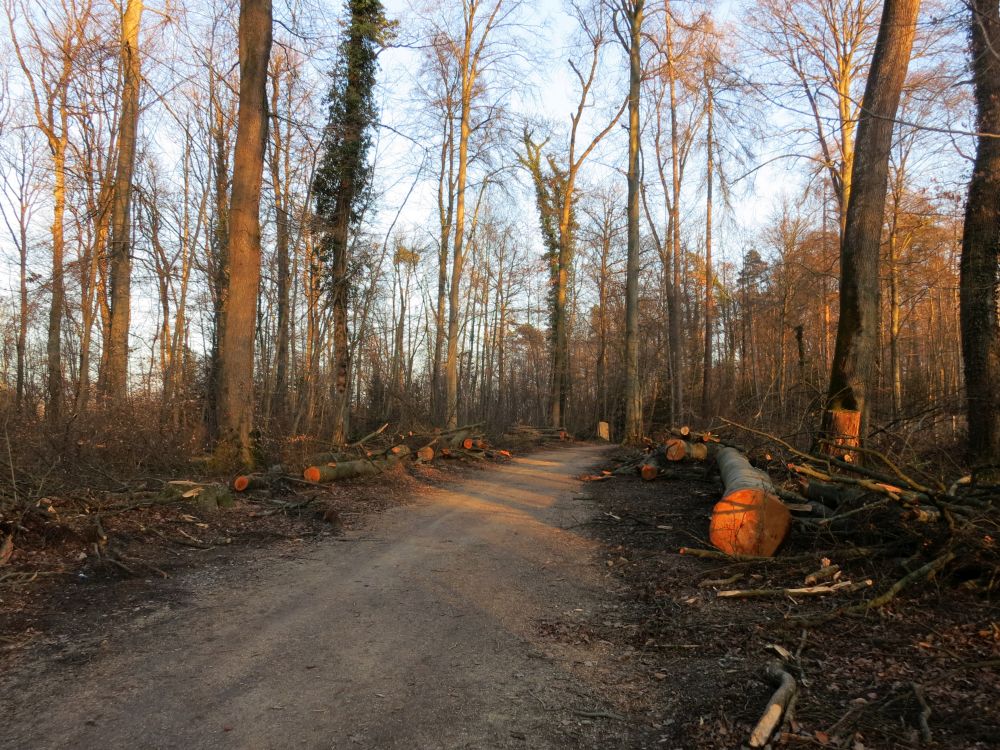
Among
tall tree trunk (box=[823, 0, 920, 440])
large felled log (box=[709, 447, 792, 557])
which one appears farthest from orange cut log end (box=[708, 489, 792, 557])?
tall tree trunk (box=[823, 0, 920, 440])

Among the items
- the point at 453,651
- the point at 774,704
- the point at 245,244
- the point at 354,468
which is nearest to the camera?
the point at 774,704

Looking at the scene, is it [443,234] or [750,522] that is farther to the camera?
[443,234]

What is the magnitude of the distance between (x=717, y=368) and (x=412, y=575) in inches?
1293

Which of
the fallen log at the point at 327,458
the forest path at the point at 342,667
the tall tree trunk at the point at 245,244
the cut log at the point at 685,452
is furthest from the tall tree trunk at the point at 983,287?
the tall tree trunk at the point at 245,244

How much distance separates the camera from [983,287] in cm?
871

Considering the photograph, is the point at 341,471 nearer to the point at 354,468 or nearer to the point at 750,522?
the point at 354,468

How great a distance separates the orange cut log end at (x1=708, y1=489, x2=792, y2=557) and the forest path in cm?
147

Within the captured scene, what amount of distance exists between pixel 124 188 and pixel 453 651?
13689 millimetres

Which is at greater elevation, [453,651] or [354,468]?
[354,468]

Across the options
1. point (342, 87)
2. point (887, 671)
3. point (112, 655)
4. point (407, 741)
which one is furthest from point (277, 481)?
point (342, 87)

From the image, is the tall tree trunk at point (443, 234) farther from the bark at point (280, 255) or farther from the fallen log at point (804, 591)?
the fallen log at point (804, 591)

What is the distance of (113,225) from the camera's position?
1332 cm

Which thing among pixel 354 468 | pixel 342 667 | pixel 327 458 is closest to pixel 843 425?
pixel 342 667

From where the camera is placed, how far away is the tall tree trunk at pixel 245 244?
32.7 ft
